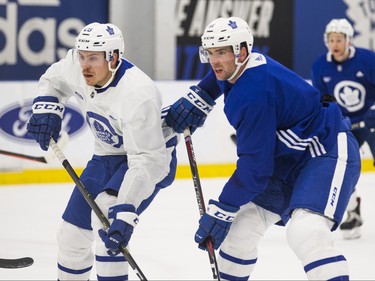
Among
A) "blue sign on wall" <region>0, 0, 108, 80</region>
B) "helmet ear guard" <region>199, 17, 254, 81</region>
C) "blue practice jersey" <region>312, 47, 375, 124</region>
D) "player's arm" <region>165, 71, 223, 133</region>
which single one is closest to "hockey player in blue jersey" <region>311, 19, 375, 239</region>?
"blue practice jersey" <region>312, 47, 375, 124</region>

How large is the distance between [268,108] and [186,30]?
5607 mm

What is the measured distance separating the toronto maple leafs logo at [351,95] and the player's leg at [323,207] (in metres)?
2.21

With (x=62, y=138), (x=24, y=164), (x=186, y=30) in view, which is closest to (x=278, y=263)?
(x=62, y=138)

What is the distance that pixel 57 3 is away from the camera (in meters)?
8.27

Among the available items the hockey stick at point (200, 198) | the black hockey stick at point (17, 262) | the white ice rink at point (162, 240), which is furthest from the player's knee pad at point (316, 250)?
the black hockey stick at point (17, 262)

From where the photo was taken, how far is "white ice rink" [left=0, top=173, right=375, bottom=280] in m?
4.34

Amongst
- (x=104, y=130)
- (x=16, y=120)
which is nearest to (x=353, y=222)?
(x=104, y=130)

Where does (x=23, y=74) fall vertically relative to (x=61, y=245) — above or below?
below

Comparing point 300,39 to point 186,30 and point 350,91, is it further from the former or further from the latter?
point 350,91

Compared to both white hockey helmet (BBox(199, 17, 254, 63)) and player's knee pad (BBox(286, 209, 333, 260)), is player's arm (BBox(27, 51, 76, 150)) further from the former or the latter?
player's knee pad (BBox(286, 209, 333, 260))

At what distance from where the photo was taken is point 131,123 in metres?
3.25

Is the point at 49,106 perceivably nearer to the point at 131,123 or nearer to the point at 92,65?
the point at 92,65

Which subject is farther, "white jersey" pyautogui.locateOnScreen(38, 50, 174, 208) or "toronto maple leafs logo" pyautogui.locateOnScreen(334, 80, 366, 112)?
"toronto maple leafs logo" pyautogui.locateOnScreen(334, 80, 366, 112)

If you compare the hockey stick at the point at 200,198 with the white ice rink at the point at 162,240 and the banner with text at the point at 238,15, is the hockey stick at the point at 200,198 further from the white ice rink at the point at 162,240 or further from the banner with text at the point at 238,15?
the banner with text at the point at 238,15
